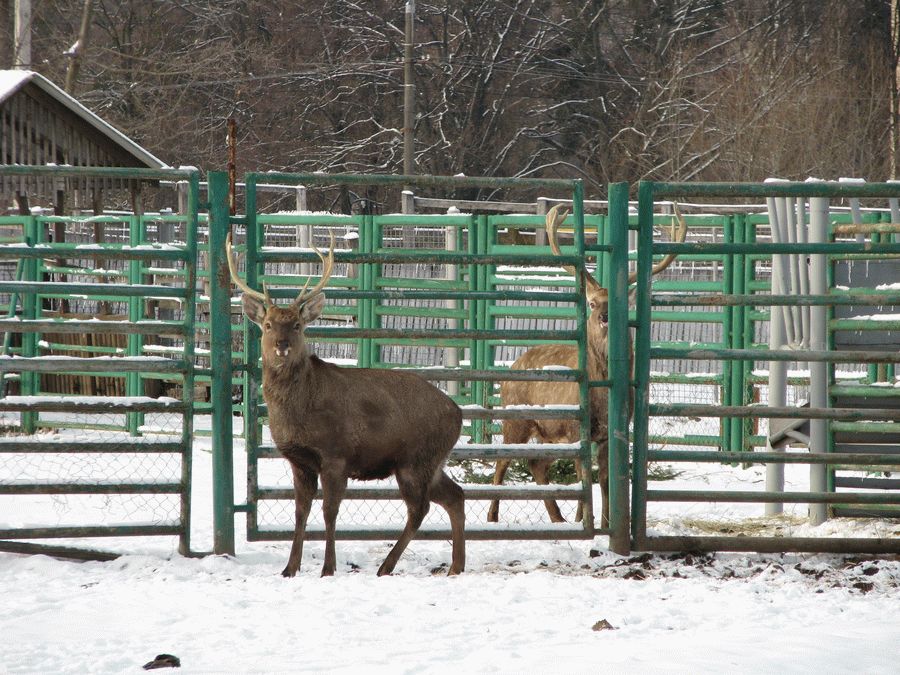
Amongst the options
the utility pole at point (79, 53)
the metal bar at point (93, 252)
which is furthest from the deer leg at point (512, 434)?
the utility pole at point (79, 53)

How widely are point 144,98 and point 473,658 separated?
1301 inches

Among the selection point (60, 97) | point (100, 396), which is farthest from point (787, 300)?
point (60, 97)

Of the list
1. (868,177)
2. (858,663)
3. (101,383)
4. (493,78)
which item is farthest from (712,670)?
(493,78)

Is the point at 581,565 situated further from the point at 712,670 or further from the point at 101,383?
the point at 101,383

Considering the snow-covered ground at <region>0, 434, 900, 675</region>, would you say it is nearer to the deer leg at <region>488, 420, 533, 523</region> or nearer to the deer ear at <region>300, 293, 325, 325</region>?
the deer leg at <region>488, 420, 533, 523</region>

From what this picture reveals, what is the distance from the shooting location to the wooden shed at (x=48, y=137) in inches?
639

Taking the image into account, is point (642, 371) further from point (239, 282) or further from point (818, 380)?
point (239, 282)

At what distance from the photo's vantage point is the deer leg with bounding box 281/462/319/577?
703 cm

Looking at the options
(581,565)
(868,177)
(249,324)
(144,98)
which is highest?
(144,98)

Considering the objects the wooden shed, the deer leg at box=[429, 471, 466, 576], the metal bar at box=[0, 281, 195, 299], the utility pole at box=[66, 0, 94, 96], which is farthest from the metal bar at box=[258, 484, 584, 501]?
the utility pole at box=[66, 0, 94, 96]

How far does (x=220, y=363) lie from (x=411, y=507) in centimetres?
141

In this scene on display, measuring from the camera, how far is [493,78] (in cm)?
3656

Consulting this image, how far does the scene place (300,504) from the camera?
715 cm

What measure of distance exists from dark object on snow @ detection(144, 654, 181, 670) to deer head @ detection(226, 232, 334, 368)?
2.23 metres
